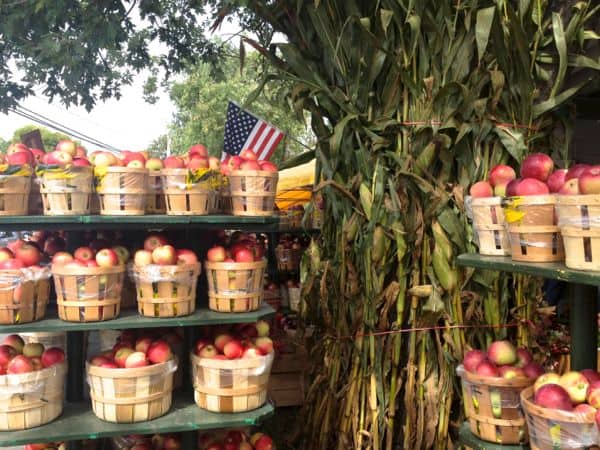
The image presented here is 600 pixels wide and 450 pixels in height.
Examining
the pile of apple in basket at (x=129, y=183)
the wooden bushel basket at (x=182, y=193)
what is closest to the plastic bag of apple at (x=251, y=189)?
the pile of apple in basket at (x=129, y=183)

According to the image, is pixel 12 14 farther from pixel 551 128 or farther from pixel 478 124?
pixel 551 128

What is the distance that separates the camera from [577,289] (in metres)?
2.20

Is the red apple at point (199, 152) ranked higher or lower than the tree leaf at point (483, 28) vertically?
lower

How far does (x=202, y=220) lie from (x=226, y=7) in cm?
174

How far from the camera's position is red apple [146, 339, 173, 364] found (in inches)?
116

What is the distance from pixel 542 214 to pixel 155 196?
202cm

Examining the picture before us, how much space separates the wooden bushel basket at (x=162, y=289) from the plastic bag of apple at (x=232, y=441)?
87 cm

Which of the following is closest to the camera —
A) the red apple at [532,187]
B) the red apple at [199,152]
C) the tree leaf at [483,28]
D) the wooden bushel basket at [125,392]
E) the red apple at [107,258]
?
the red apple at [532,187]

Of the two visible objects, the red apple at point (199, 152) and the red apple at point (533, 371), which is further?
the red apple at point (199, 152)

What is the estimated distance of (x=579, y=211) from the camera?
177 cm

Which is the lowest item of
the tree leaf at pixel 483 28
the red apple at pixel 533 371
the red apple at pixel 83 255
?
the red apple at pixel 533 371

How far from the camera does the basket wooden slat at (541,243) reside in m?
1.97

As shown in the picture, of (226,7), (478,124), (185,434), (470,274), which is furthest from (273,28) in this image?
(185,434)

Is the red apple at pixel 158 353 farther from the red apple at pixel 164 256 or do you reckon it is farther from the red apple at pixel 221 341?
the red apple at pixel 164 256
